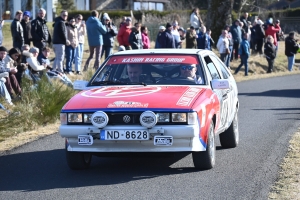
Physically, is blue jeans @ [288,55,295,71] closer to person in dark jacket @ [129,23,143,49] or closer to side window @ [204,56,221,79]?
person in dark jacket @ [129,23,143,49]

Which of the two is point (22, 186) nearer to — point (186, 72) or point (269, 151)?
point (186, 72)

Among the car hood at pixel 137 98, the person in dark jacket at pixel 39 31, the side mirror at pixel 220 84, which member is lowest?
the person in dark jacket at pixel 39 31

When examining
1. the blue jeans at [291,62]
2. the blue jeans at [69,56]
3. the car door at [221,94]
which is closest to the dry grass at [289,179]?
the car door at [221,94]

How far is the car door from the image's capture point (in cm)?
950

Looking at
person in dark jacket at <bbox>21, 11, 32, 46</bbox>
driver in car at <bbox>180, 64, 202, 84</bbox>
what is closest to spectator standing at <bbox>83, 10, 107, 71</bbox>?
person in dark jacket at <bbox>21, 11, 32, 46</bbox>

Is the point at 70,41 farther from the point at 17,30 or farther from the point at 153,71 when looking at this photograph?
the point at 153,71

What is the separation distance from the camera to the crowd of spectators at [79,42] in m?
16.2

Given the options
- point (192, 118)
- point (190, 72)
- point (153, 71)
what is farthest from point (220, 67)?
point (192, 118)

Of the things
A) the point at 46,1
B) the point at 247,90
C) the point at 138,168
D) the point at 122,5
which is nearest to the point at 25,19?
the point at 247,90

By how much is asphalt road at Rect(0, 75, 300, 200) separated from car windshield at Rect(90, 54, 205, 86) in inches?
41.6

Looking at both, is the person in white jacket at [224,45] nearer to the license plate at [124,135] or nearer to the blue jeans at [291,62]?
the blue jeans at [291,62]

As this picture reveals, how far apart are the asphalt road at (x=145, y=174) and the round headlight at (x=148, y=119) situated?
650mm

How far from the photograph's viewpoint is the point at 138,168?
8.92 meters

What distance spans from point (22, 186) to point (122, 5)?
64.1m
